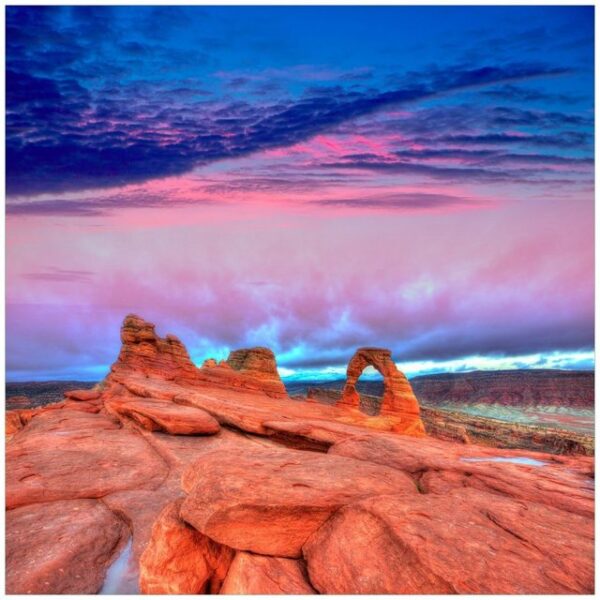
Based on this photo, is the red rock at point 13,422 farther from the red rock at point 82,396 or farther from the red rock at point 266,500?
the red rock at point 266,500

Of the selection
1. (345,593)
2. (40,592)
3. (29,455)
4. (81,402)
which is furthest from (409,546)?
(81,402)

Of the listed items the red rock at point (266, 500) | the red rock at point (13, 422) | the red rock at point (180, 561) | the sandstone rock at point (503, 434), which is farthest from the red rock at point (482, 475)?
the sandstone rock at point (503, 434)

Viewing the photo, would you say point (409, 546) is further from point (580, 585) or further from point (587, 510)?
point (587, 510)

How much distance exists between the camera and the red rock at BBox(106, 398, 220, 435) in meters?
25.3

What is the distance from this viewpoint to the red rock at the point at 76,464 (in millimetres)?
16875

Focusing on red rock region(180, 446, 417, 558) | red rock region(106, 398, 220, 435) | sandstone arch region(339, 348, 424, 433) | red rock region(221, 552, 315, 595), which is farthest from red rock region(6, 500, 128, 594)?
sandstone arch region(339, 348, 424, 433)

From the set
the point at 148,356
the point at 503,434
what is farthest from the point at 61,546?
the point at 503,434

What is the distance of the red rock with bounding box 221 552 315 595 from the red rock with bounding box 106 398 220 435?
51.3 ft

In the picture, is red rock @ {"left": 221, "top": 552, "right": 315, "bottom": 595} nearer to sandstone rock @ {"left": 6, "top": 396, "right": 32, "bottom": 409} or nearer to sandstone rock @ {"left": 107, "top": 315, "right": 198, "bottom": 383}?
sandstone rock @ {"left": 107, "top": 315, "right": 198, "bottom": 383}

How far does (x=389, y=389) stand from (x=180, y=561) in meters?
52.3

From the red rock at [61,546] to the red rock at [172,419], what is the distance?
9.00 metres

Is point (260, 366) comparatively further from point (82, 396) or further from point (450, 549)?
point (450, 549)

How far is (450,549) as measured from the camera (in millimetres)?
8898

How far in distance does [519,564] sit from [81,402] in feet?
130
